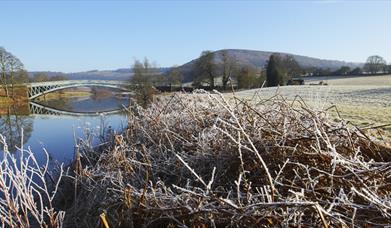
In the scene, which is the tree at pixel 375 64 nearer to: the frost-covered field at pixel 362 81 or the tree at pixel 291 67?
the frost-covered field at pixel 362 81

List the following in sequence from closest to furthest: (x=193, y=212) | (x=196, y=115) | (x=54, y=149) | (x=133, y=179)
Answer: (x=193, y=212) < (x=133, y=179) < (x=196, y=115) < (x=54, y=149)

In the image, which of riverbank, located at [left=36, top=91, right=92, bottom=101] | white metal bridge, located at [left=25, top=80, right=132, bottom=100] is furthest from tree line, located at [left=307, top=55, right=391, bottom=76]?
riverbank, located at [left=36, top=91, right=92, bottom=101]

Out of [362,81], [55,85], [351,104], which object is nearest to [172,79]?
[55,85]

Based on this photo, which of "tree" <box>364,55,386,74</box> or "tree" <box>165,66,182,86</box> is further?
"tree" <box>364,55,386,74</box>

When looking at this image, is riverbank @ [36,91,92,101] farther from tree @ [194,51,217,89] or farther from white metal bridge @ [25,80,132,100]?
tree @ [194,51,217,89]

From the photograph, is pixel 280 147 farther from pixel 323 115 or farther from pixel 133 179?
pixel 133 179

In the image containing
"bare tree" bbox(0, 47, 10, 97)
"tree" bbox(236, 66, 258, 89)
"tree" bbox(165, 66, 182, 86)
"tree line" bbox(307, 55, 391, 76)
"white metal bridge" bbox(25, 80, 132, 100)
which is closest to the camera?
"bare tree" bbox(0, 47, 10, 97)

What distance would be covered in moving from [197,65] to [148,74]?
45.1ft

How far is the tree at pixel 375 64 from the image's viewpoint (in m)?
78.4

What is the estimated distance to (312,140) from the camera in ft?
8.57

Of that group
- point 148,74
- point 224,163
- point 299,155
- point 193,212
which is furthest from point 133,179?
point 148,74

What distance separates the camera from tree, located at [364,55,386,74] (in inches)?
3088

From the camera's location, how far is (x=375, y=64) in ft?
262

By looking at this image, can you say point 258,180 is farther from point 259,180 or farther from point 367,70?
point 367,70
